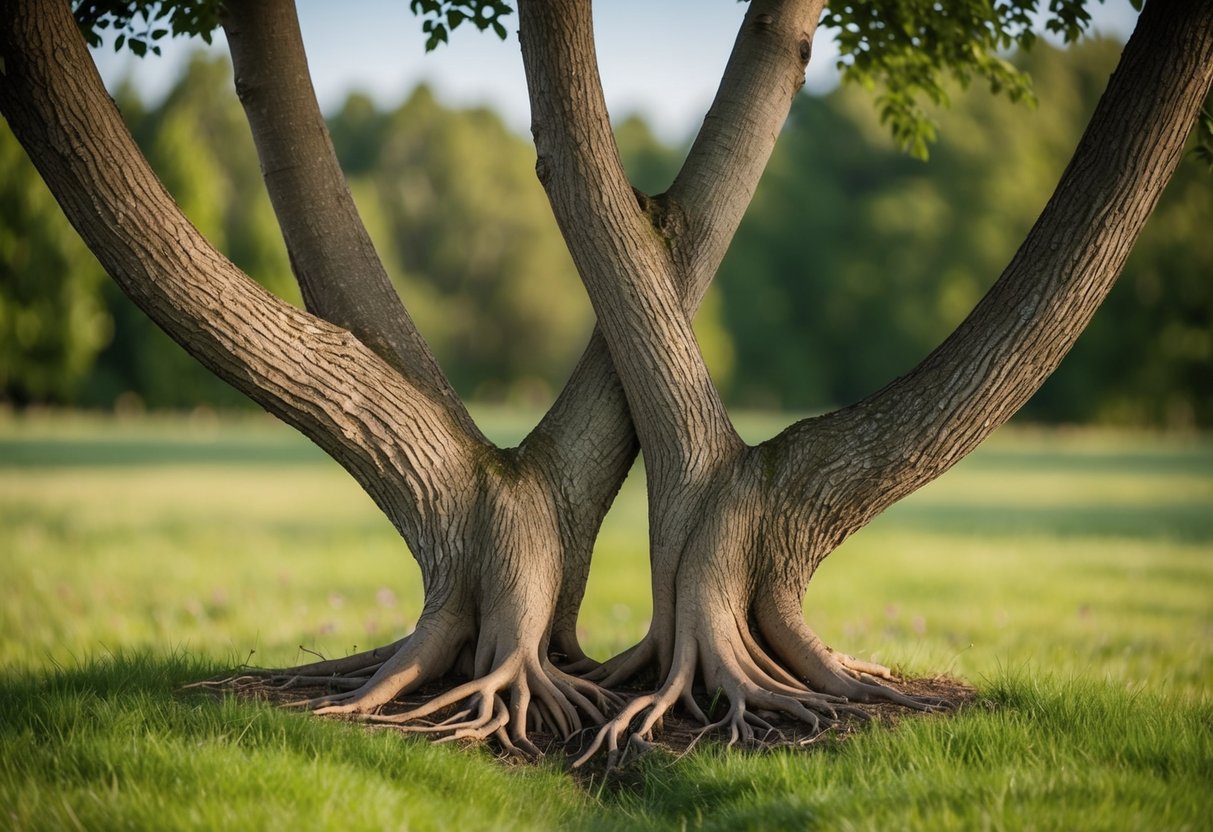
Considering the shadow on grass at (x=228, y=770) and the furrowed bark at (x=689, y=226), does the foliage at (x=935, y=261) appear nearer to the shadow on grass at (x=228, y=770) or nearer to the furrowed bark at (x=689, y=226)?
the furrowed bark at (x=689, y=226)

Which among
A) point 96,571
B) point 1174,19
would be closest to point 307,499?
point 96,571

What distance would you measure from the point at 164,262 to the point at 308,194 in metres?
1.06

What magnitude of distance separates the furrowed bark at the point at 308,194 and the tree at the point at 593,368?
0.05 ft

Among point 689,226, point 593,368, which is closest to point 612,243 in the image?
point 689,226

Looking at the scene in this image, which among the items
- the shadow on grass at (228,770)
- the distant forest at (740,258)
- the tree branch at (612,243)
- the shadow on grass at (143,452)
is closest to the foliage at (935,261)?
the distant forest at (740,258)

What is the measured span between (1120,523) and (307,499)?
15356mm

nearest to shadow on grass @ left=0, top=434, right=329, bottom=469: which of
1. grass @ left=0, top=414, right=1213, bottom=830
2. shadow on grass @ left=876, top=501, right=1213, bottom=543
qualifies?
grass @ left=0, top=414, right=1213, bottom=830

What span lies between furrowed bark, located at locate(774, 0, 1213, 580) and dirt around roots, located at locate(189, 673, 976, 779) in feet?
3.20

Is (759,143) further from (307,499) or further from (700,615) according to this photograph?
(307,499)

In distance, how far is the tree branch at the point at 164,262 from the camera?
4664 mm

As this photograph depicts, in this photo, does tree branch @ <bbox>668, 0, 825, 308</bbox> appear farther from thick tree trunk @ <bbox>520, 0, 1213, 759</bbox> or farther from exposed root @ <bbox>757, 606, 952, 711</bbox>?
exposed root @ <bbox>757, 606, 952, 711</bbox>

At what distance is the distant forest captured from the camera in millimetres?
43375

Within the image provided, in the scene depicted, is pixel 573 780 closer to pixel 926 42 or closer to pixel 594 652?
pixel 594 652

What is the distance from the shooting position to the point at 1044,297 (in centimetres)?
509
